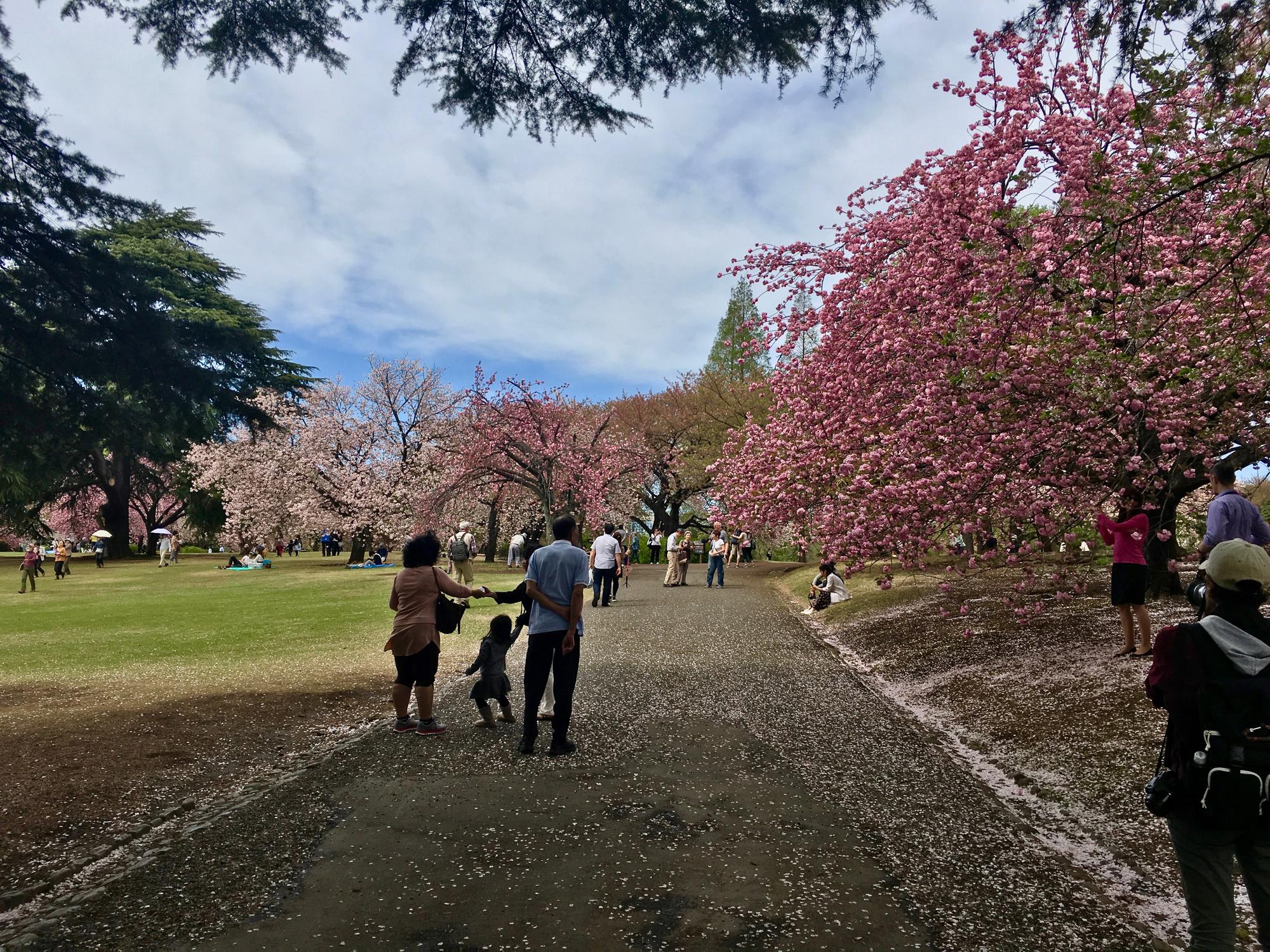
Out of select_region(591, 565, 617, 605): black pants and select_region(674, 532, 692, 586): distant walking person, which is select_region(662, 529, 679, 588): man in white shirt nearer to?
select_region(674, 532, 692, 586): distant walking person

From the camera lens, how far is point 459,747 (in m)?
6.67

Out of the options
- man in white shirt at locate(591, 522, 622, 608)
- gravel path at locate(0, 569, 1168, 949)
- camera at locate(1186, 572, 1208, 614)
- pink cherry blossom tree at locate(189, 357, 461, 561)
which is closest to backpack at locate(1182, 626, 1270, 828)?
camera at locate(1186, 572, 1208, 614)

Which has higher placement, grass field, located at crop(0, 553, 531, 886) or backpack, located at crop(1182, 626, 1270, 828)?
backpack, located at crop(1182, 626, 1270, 828)

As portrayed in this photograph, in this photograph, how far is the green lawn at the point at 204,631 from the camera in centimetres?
1093

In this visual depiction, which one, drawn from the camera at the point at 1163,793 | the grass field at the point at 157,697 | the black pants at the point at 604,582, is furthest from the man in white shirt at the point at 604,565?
the camera at the point at 1163,793

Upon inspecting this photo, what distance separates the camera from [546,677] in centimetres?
678

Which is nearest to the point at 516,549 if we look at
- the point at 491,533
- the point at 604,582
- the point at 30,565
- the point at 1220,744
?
the point at 604,582

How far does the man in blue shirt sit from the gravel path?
451mm

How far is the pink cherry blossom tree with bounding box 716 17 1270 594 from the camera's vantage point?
838 centimetres

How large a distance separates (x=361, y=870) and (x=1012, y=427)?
858 cm

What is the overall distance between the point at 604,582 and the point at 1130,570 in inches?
468

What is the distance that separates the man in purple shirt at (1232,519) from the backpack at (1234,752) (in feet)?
14.6

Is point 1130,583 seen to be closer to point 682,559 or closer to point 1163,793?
point 1163,793

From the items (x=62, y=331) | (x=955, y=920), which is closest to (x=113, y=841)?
(x=62, y=331)
